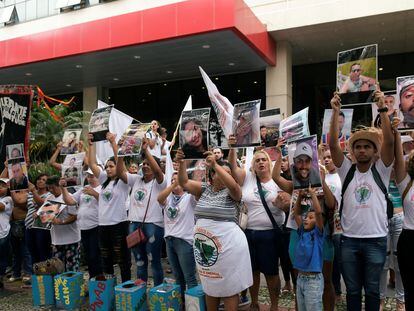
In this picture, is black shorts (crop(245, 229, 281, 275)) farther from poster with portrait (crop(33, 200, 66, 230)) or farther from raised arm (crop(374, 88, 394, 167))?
poster with portrait (crop(33, 200, 66, 230))

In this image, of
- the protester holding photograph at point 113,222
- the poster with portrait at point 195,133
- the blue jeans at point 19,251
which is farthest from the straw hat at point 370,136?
the blue jeans at point 19,251

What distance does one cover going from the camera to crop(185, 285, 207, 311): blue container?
13.6ft

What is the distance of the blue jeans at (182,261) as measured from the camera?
4.62 m

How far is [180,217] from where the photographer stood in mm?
4770

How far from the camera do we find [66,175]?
562cm

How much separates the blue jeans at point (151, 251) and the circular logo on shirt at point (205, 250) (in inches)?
52.6

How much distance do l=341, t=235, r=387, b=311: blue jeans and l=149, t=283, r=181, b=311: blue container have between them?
5.56 feet

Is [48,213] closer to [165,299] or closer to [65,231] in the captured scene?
[65,231]

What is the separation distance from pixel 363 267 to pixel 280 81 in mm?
11118

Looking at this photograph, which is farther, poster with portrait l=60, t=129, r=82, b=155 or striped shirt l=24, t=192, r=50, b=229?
striped shirt l=24, t=192, r=50, b=229

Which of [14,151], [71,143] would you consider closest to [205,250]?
[71,143]

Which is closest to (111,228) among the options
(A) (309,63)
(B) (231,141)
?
(B) (231,141)

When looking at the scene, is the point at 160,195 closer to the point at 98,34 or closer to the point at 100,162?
the point at 100,162

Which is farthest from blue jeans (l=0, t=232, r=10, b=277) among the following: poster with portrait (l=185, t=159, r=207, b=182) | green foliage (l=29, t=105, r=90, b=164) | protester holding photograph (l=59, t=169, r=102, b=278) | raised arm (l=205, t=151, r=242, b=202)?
green foliage (l=29, t=105, r=90, b=164)
